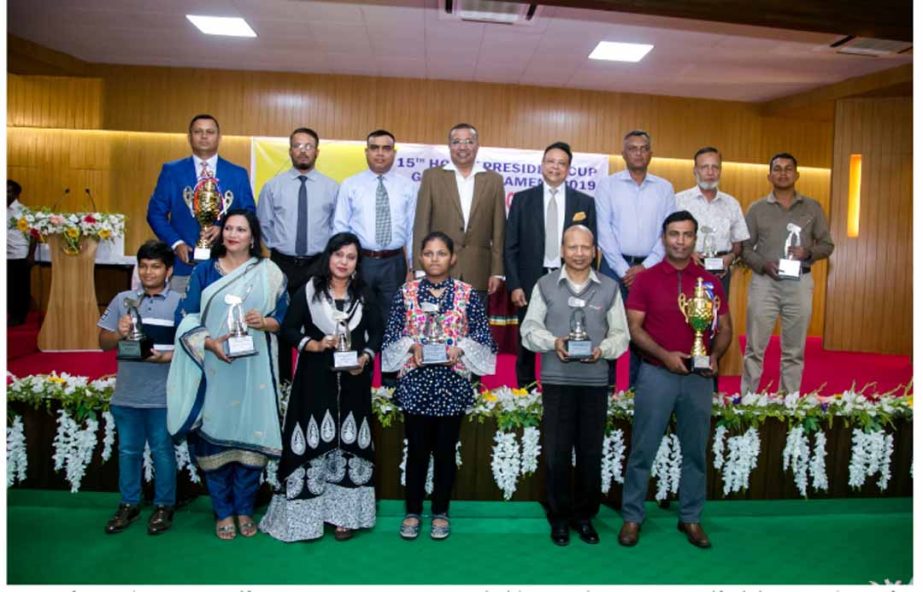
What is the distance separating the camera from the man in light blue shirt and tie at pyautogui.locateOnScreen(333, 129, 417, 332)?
4199 millimetres

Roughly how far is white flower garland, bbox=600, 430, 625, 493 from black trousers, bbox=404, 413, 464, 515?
0.85m

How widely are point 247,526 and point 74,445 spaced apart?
41.1 inches

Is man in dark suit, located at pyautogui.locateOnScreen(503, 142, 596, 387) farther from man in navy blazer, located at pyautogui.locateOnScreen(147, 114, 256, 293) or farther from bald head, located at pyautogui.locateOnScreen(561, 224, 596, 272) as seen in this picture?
man in navy blazer, located at pyautogui.locateOnScreen(147, 114, 256, 293)

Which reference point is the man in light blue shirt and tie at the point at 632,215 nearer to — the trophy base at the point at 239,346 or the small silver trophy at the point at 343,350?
the small silver trophy at the point at 343,350

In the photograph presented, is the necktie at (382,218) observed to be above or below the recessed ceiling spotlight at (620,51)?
below

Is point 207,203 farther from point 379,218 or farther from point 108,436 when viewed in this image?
point 108,436

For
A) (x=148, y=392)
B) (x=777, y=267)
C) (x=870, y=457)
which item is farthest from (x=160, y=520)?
(x=777, y=267)

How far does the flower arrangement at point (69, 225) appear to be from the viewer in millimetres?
6297

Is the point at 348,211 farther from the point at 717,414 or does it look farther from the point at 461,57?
the point at 461,57

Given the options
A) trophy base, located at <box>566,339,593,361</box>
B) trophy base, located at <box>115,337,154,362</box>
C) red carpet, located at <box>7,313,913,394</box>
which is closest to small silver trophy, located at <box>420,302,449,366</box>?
trophy base, located at <box>566,339,593,361</box>

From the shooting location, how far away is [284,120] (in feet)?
29.8

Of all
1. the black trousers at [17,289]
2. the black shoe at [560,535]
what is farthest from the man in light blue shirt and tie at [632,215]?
the black trousers at [17,289]

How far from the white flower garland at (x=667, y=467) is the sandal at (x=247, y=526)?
1897mm

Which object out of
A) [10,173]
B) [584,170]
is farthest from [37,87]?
[584,170]
